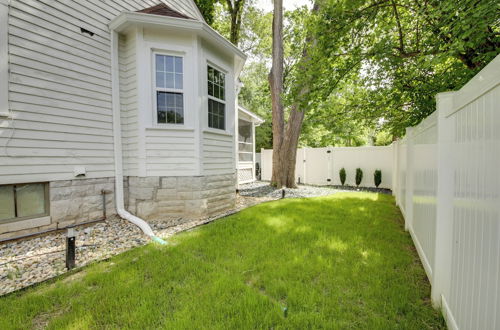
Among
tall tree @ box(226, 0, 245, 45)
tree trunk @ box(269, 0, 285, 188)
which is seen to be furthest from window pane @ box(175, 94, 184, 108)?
tall tree @ box(226, 0, 245, 45)

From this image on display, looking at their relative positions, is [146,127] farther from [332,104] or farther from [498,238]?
[332,104]

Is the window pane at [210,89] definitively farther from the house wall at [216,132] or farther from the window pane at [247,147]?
the window pane at [247,147]

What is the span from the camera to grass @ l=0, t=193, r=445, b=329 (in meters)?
1.86

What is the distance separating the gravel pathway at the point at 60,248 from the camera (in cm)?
261

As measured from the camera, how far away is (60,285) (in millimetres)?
2385

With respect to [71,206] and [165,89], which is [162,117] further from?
[71,206]

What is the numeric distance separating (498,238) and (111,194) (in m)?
5.27

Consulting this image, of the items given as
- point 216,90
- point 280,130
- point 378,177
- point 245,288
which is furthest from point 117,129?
point 378,177

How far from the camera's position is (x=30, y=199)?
3701mm

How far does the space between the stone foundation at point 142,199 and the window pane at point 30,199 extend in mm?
135

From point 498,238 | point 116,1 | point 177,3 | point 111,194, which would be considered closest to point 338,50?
point 177,3

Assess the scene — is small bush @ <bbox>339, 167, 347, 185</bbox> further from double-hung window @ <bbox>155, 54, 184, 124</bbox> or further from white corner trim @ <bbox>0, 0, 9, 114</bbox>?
white corner trim @ <bbox>0, 0, 9, 114</bbox>

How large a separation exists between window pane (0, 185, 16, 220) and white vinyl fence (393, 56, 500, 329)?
17.4ft

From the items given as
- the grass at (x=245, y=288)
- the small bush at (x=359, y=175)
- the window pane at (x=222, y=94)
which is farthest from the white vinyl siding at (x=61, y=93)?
the small bush at (x=359, y=175)
